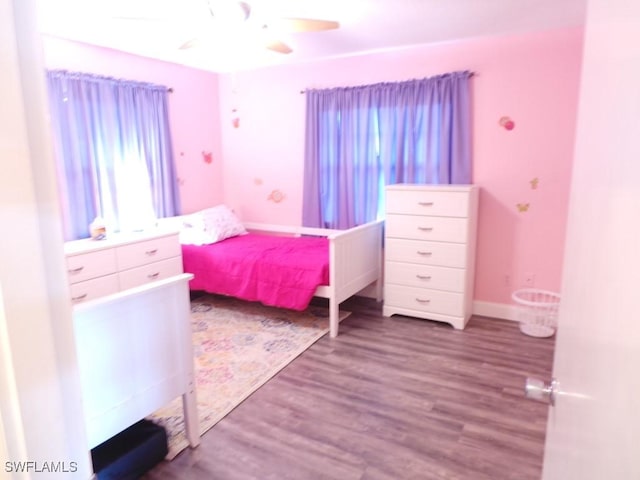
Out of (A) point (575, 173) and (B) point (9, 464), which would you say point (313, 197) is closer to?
(A) point (575, 173)

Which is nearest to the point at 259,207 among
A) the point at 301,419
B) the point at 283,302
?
the point at 283,302

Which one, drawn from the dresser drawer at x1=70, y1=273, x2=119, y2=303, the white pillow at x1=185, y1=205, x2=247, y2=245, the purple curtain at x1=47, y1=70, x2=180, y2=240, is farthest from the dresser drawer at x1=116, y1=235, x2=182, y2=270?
the purple curtain at x1=47, y1=70, x2=180, y2=240

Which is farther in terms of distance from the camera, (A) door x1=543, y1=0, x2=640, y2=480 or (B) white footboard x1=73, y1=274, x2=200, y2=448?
(B) white footboard x1=73, y1=274, x2=200, y2=448

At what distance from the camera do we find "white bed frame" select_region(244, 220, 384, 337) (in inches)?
124

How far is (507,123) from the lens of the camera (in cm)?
333

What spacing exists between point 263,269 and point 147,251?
94 centimetres

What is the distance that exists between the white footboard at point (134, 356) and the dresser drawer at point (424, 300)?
2.03m

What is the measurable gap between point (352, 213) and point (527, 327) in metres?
1.80

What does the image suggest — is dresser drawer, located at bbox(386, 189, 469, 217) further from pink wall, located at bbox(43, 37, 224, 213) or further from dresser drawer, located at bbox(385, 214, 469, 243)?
pink wall, located at bbox(43, 37, 224, 213)

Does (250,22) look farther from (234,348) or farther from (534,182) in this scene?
(534,182)

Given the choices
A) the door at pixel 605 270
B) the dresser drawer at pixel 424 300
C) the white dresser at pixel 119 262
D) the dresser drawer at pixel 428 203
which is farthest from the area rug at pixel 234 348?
the door at pixel 605 270

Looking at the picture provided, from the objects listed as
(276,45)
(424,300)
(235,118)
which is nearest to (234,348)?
(424,300)

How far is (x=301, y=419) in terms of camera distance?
85.9 inches

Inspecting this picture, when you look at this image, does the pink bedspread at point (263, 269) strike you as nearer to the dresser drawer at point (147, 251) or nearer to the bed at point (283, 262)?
the bed at point (283, 262)
